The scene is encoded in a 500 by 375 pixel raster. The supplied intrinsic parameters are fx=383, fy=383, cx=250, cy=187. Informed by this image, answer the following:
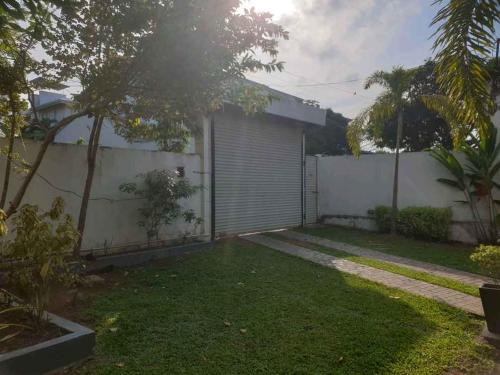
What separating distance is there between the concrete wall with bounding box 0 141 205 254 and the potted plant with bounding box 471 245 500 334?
6.01 metres

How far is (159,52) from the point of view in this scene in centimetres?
467

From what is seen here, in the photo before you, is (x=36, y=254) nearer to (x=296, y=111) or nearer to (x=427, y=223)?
(x=296, y=111)

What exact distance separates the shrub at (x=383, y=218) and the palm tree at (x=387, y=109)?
34cm

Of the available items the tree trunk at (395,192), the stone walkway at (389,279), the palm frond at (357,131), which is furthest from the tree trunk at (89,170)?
the tree trunk at (395,192)

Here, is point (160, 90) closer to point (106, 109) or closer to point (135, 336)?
point (106, 109)

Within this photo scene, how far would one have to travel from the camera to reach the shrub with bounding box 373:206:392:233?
11625mm

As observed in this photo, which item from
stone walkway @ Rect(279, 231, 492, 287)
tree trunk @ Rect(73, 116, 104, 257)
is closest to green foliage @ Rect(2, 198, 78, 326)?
tree trunk @ Rect(73, 116, 104, 257)

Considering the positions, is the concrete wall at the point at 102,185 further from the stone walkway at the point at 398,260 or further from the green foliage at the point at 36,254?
the stone walkway at the point at 398,260

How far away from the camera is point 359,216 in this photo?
12781 mm

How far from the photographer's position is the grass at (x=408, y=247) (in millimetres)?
8352

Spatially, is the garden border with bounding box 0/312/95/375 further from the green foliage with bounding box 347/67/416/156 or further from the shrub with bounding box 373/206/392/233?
A: the shrub with bounding box 373/206/392/233

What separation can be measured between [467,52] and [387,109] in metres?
6.60

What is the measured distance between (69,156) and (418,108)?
63.6 ft

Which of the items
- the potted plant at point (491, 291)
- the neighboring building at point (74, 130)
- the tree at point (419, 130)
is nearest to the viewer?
the potted plant at point (491, 291)
